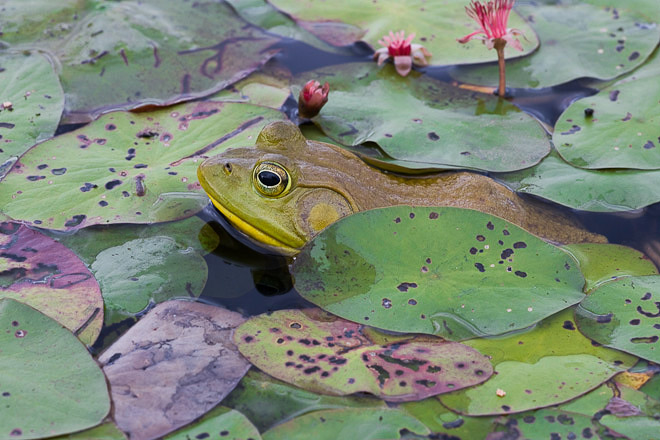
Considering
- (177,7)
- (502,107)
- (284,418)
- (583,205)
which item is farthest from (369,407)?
(177,7)

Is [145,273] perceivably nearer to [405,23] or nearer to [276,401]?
[276,401]

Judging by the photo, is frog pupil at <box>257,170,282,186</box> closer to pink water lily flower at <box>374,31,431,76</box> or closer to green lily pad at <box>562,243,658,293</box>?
green lily pad at <box>562,243,658,293</box>

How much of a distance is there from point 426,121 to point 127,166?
193cm

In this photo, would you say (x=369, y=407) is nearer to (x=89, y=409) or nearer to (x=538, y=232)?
(x=89, y=409)

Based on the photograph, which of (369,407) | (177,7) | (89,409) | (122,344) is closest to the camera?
(89,409)

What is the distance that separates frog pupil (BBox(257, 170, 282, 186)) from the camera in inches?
132

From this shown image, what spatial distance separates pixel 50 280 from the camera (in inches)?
124

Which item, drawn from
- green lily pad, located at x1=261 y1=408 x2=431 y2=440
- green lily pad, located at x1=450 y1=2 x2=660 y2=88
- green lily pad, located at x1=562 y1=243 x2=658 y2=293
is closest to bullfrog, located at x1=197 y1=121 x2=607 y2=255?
green lily pad, located at x1=562 y1=243 x2=658 y2=293

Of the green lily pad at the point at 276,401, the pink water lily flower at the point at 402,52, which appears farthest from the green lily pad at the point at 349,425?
the pink water lily flower at the point at 402,52

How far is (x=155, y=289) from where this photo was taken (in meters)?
3.21

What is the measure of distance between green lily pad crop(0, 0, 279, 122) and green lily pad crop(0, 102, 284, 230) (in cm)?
35

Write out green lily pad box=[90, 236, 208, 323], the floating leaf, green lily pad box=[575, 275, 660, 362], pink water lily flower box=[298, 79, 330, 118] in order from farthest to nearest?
pink water lily flower box=[298, 79, 330, 118] → green lily pad box=[90, 236, 208, 323] → green lily pad box=[575, 275, 660, 362] → the floating leaf

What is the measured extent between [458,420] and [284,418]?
750mm

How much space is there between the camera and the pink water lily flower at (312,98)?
13.5ft
